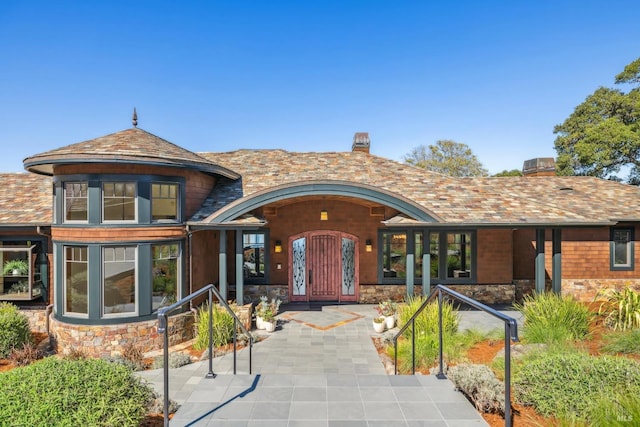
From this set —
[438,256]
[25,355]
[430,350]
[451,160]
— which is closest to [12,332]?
[25,355]

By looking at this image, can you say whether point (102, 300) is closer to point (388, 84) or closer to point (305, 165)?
point (305, 165)

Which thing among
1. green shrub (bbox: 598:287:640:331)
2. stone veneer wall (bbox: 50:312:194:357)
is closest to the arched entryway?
stone veneer wall (bbox: 50:312:194:357)

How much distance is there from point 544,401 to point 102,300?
9.00 meters

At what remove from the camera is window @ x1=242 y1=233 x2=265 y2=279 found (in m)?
12.3

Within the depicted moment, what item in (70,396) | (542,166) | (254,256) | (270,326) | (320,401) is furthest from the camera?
(542,166)

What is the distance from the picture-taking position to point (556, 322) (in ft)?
23.2

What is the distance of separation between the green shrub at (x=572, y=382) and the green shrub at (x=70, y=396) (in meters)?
4.69

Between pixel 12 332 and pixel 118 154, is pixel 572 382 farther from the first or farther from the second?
pixel 12 332

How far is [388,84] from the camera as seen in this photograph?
49.4ft

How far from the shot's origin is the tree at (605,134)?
2062 centimetres

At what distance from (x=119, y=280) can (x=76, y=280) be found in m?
1.10

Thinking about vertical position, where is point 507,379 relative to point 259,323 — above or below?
above

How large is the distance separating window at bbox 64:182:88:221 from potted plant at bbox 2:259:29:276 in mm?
3260

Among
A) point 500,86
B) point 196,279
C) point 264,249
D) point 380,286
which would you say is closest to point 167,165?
point 196,279
